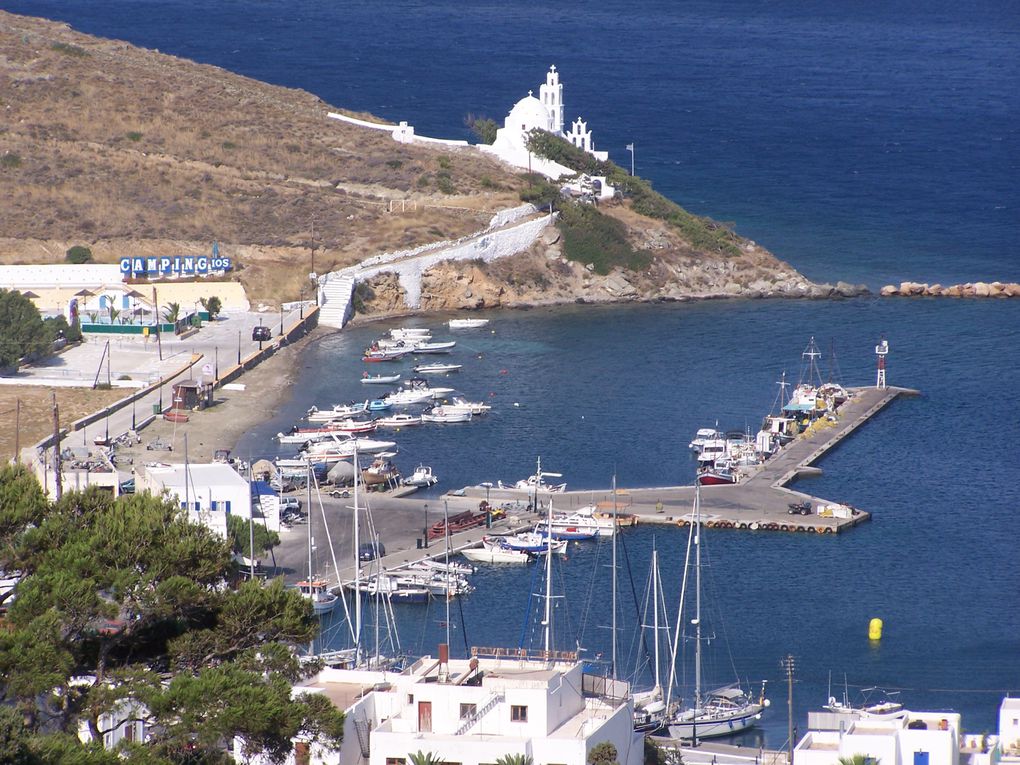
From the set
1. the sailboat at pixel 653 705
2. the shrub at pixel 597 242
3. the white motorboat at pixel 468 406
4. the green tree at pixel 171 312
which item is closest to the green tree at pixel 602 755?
the sailboat at pixel 653 705

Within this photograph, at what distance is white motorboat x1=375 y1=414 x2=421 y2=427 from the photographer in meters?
86.4

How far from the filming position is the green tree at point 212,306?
10531 centimetres

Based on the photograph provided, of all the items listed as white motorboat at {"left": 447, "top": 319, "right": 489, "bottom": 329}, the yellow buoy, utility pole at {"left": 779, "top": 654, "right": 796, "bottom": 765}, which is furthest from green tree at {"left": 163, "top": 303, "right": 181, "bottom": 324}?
utility pole at {"left": 779, "top": 654, "right": 796, "bottom": 765}

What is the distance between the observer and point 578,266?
11600cm

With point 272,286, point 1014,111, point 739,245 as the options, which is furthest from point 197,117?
point 1014,111

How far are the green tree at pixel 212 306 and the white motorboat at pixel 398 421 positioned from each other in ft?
67.6

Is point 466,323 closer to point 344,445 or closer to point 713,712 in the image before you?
point 344,445

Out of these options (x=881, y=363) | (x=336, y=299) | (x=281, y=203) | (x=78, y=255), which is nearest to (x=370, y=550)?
(x=881, y=363)

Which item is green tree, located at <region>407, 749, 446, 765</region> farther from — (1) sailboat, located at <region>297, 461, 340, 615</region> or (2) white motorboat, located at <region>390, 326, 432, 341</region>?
(2) white motorboat, located at <region>390, 326, 432, 341</region>

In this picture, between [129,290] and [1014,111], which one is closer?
[129,290]

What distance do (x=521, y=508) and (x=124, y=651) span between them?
37.4 m

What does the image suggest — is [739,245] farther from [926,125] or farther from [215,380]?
[926,125]

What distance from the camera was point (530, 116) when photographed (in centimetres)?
13162

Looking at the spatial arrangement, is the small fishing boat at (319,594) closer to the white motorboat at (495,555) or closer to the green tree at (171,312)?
the white motorboat at (495,555)
